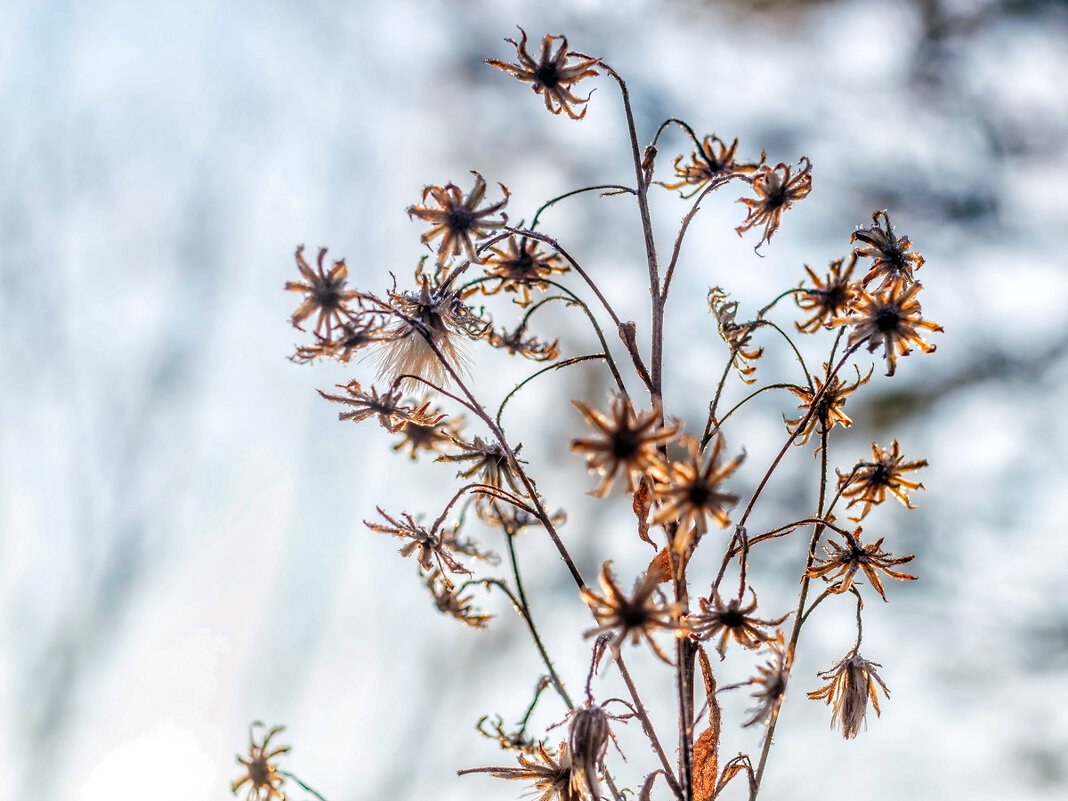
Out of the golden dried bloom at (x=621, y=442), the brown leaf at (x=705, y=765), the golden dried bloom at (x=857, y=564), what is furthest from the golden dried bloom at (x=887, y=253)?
the brown leaf at (x=705, y=765)

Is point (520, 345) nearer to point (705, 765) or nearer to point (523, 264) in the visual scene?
point (523, 264)

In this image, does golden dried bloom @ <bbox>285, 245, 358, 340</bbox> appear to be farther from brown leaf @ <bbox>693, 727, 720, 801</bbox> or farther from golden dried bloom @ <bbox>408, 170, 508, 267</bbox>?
brown leaf @ <bbox>693, 727, 720, 801</bbox>

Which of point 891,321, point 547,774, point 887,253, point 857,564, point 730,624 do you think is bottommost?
point 547,774

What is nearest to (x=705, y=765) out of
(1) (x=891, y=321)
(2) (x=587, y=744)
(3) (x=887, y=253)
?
(2) (x=587, y=744)

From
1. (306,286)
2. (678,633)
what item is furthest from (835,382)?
(306,286)

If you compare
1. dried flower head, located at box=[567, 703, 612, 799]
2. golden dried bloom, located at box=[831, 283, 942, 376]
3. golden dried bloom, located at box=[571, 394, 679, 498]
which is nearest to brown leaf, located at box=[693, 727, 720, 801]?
dried flower head, located at box=[567, 703, 612, 799]

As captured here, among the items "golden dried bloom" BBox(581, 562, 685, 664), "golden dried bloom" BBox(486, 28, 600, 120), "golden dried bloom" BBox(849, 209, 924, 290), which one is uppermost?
"golden dried bloom" BBox(486, 28, 600, 120)

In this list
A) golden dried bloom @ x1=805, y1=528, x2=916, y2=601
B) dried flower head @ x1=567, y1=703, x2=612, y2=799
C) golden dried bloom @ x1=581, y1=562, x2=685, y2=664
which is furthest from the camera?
golden dried bloom @ x1=805, y1=528, x2=916, y2=601
